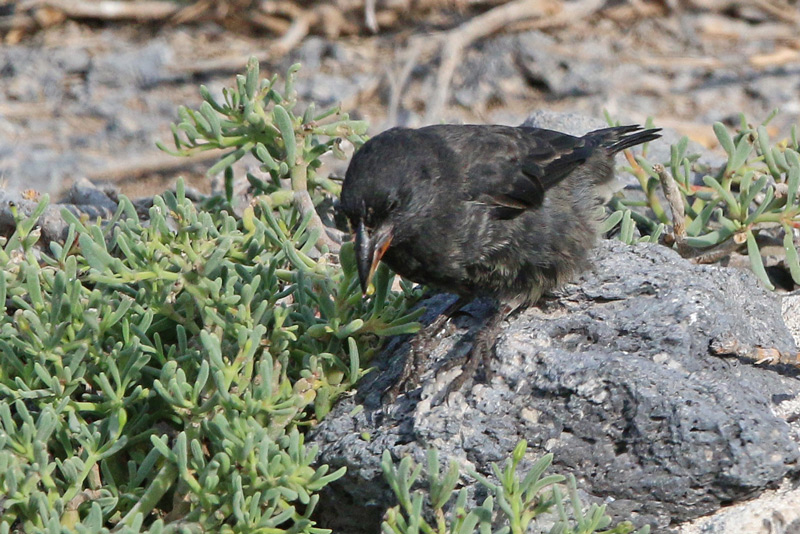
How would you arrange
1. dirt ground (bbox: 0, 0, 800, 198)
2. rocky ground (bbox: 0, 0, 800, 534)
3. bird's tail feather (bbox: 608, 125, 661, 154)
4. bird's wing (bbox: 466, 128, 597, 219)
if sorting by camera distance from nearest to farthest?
rocky ground (bbox: 0, 0, 800, 534) < bird's wing (bbox: 466, 128, 597, 219) < bird's tail feather (bbox: 608, 125, 661, 154) < dirt ground (bbox: 0, 0, 800, 198)

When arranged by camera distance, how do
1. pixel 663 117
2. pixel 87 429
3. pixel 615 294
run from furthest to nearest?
pixel 663 117 < pixel 615 294 < pixel 87 429

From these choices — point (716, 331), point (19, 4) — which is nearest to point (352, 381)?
point (716, 331)

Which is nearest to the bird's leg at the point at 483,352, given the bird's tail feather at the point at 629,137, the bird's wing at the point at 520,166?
the bird's wing at the point at 520,166

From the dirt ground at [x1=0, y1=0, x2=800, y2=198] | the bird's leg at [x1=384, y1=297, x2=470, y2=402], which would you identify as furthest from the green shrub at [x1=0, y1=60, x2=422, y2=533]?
the dirt ground at [x1=0, y1=0, x2=800, y2=198]

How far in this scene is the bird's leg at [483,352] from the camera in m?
3.37

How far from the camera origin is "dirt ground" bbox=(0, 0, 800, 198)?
7875 mm

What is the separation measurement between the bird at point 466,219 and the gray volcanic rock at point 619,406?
0.14 m

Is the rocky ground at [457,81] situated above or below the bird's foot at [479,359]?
below

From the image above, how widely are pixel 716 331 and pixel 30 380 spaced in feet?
7.76

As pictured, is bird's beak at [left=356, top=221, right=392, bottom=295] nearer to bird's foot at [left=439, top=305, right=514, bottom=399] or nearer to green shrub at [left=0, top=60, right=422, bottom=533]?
green shrub at [left=0, top=60, right=422, bottom=533]

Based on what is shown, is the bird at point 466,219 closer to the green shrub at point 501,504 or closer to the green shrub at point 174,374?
the green shrub at point 174,374

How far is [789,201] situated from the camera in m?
3.90

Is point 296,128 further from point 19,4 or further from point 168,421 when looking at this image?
point 19,4

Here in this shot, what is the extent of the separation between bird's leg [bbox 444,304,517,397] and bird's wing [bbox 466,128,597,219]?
0.43 meters
